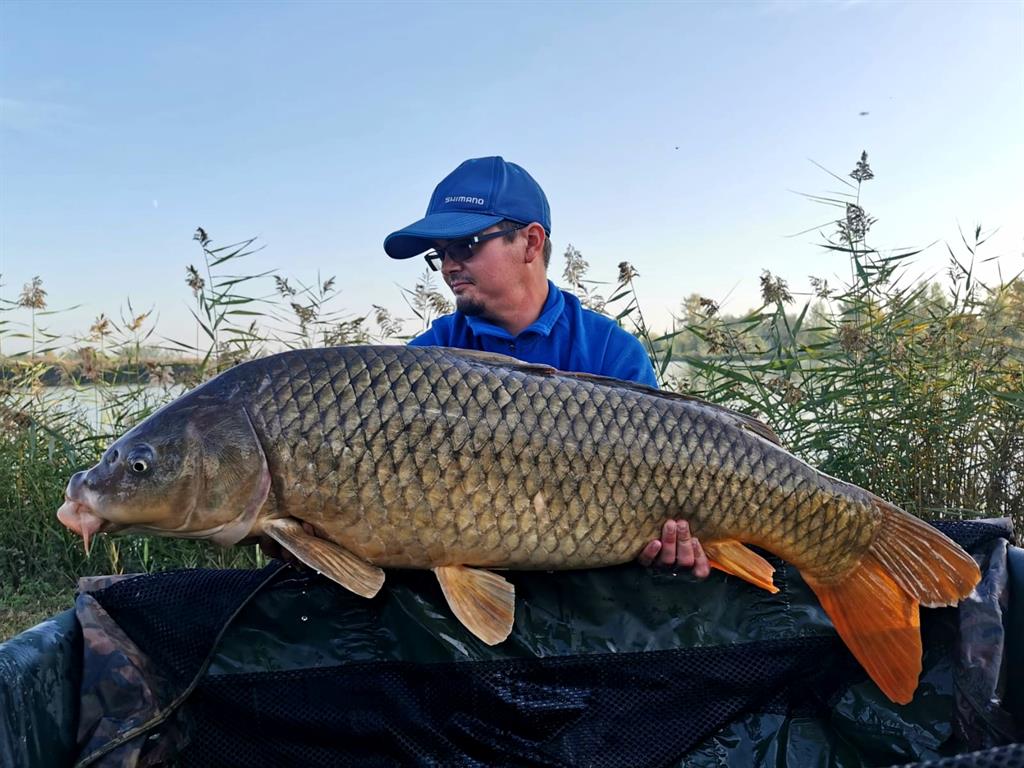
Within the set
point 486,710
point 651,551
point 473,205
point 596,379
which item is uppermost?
point 473,205

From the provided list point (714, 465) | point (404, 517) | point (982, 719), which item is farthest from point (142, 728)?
point (982, 719)

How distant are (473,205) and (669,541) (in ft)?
3.60

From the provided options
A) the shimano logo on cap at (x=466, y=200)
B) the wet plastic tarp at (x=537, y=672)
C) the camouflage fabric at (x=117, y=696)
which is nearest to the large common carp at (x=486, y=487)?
Answer: the wet plastic tarp at (x=537, y=672)

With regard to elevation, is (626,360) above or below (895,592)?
above

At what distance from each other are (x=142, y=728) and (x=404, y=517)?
59cm

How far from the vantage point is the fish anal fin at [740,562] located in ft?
5.55

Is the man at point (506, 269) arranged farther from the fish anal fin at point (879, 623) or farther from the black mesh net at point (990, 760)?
the black mesh net at point (990, 760)

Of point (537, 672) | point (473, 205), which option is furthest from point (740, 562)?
point (473, 205)

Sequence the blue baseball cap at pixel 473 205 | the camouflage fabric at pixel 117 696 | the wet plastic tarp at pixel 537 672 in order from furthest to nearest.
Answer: the blue baseball cap at pixel 473 205 < the wet plastic tarp at pixel 537 672 < the camouflage fabric at pixel 117 696

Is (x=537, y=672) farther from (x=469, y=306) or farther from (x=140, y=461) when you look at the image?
(x=469, y=306)

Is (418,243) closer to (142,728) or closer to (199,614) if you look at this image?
(199,614)

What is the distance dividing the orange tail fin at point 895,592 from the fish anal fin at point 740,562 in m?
0.09

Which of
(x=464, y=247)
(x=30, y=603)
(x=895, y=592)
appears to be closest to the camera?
(x=895, y=592)

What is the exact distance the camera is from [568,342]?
2469mm
